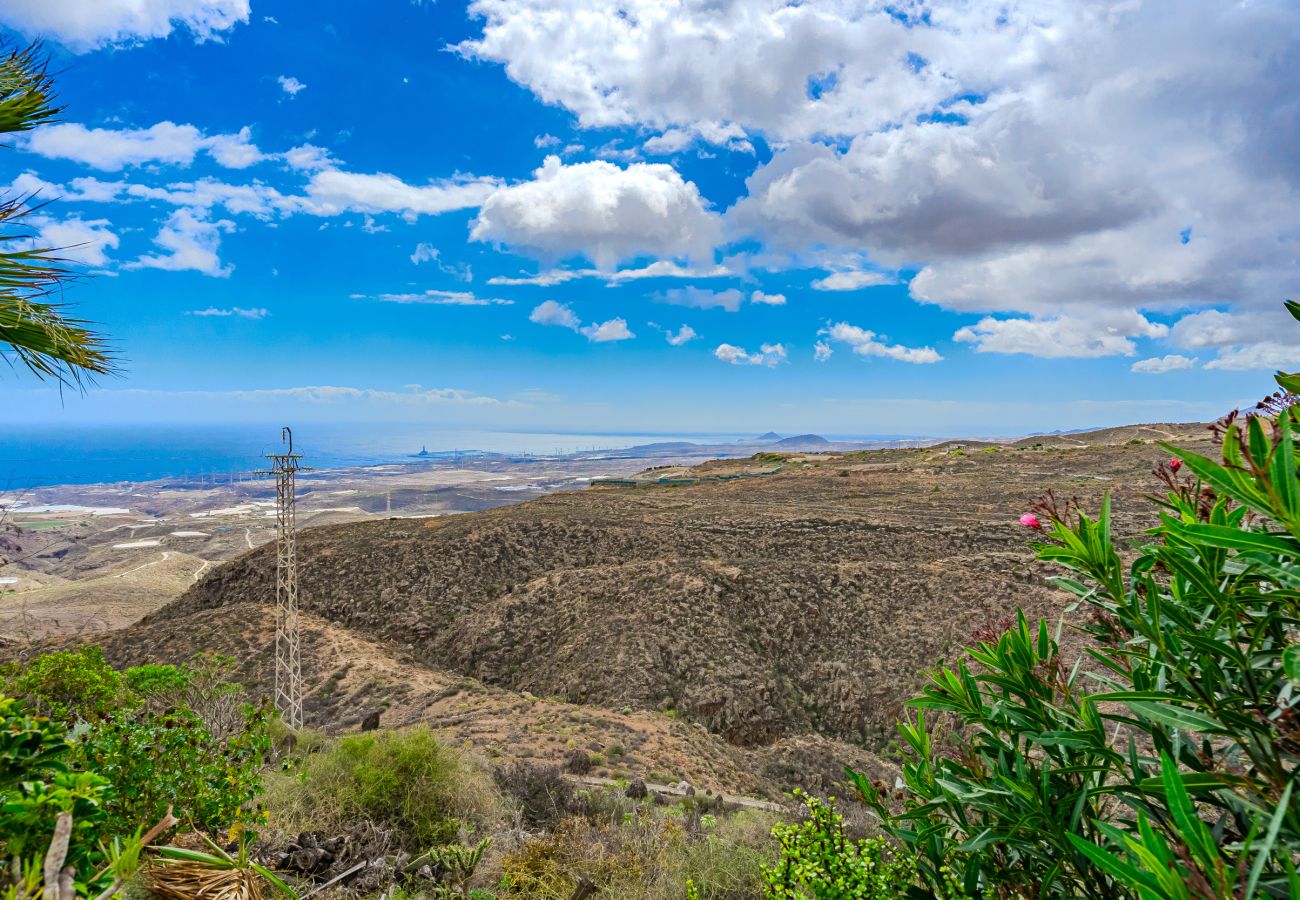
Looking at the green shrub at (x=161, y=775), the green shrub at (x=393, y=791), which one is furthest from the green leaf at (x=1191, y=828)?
the green shrub at (x=393, y=791)

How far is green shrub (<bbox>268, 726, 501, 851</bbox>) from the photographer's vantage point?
6555 millimetres

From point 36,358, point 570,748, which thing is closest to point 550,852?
point 36,358

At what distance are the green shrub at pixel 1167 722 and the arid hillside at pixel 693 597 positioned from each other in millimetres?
13925

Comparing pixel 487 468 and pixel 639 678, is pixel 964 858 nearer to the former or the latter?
pixel 639 678

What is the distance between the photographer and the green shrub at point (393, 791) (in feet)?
21.5

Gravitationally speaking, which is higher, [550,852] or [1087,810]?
[1087,810]

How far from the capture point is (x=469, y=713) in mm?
15062

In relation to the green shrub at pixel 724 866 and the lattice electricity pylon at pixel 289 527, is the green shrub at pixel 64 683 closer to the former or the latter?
the lattice electricity pylon at pixel 289 527

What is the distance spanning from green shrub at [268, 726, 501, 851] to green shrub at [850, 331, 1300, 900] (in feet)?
19.1

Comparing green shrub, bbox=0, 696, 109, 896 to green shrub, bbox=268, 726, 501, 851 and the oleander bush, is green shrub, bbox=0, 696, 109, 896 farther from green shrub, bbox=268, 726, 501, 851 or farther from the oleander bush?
green shrub, bbox=268, 726, 501, 851

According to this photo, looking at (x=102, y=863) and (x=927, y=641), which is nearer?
(x=102, y=863)

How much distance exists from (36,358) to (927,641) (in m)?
18.5

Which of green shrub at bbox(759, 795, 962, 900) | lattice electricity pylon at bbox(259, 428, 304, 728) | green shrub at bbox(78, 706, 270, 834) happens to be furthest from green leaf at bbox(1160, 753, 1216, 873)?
lattice electricity pylon at bbox(259, 428, 304, 728)

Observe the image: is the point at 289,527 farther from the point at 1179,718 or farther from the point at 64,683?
the point at 1179,718
